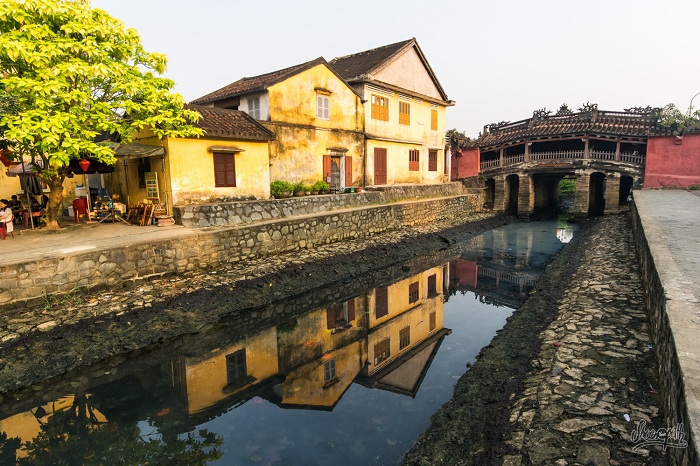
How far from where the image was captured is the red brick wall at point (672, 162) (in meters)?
24.3

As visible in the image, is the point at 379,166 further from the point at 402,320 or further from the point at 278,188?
the point at 402,320

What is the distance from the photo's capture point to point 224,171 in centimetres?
1489

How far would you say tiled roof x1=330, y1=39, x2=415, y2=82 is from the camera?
21880mm

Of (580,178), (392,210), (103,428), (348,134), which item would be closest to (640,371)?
(103,428)

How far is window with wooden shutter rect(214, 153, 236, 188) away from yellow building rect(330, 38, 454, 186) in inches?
349

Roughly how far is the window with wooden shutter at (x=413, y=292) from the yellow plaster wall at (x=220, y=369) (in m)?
4.64

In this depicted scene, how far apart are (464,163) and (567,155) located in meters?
7.34

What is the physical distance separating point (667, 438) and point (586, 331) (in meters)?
3.59

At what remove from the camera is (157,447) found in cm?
587

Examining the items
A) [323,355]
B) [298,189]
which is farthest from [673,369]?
[298,189]

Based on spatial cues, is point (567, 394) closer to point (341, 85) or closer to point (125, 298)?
point (125, 298)

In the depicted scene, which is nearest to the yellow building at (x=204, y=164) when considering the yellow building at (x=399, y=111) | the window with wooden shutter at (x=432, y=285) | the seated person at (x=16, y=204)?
the seated person at (x=16, y=204)

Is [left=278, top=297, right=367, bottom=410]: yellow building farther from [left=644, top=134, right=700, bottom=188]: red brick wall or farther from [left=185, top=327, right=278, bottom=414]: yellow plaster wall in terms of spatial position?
[left=644, top=134, right=700, bottom=188]: red brick wall

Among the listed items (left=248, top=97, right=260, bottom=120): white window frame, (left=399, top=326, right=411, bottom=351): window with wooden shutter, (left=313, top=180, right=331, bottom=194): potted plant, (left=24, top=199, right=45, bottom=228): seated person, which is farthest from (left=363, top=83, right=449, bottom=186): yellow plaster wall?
(left=24, top=199, right=45, bottom=228): seated person
